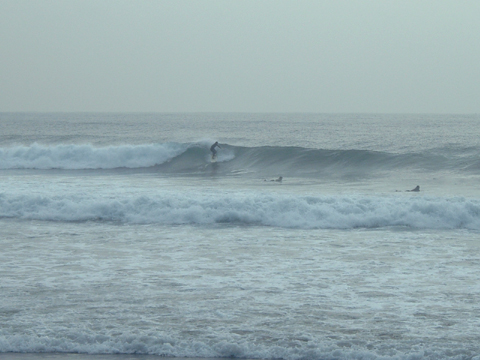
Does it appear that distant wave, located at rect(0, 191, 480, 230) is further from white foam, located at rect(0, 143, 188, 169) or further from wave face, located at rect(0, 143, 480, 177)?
white foam, located at rect(0, 143, 188, 169)

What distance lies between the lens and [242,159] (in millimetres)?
25000

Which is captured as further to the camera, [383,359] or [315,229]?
[315,229]

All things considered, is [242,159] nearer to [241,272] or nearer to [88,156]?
[88,156]

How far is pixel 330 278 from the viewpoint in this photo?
24.9ft

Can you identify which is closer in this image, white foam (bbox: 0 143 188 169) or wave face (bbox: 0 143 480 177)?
wave face (bbox: 0 143 480 177)

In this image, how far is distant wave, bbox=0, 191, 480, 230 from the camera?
459 inches

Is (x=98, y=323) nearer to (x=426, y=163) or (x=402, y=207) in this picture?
(x=402, y=207)

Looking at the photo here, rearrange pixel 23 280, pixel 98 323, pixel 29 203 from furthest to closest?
1. pixel 29 203
2. pixel 23 280
3. pixel 98 323

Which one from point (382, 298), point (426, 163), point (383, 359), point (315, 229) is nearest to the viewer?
point (383, 359)

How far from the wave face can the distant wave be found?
803 cm

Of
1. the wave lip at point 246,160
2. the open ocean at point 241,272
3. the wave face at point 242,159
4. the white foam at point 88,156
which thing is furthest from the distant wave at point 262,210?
the white foam at point 88,156

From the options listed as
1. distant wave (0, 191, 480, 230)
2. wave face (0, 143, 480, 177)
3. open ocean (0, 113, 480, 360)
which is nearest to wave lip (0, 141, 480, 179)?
wave face (0, 143, 480, 177)

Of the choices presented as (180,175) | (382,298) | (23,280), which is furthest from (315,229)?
(180,175)

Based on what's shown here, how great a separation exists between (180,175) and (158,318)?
51.9 feet
